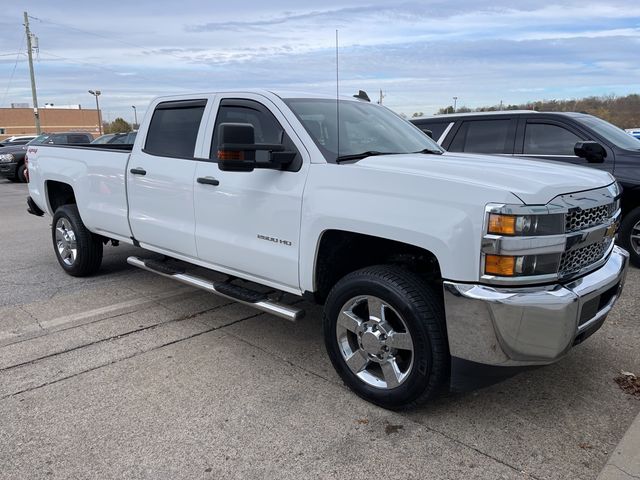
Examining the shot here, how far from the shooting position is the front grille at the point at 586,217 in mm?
2986

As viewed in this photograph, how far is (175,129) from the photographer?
16.0 feet

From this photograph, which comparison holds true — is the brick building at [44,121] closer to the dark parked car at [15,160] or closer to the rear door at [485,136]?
the dark parked car at [15,160]

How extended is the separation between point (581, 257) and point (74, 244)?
5.21 meters

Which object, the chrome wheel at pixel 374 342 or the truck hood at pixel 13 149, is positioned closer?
the chrome wheel at pixel 374 342

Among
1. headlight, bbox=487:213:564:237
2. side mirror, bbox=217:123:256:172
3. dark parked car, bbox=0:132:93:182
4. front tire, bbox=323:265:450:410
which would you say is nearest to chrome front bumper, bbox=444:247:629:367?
front tire, bbox=323:265:450:410

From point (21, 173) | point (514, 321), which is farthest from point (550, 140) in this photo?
point (21, 173)

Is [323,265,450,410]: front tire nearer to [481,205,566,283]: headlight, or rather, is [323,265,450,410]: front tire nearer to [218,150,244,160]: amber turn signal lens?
[481,205,566,283]: headlight

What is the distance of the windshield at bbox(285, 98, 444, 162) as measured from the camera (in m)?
3.88

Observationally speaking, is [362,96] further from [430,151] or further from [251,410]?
[251,410]

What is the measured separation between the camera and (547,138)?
23.2 feet

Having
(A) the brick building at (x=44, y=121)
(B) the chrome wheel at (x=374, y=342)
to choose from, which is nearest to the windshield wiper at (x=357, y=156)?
(B) the chrome wheel at (x=374, y=342)

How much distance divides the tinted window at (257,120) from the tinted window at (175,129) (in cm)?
29

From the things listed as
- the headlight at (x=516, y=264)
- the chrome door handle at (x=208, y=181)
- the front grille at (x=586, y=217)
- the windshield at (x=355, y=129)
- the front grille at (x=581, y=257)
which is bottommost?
the front grille at (x=581, y=257)

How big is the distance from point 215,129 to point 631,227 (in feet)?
16.4
